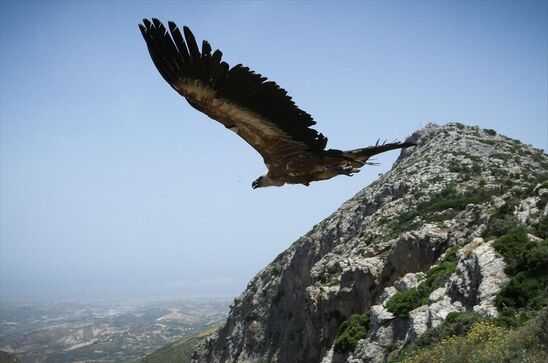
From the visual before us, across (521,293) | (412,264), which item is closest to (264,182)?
(521,293)

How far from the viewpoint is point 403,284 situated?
19844 mm

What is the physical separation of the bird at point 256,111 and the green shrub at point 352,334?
45.6 ft

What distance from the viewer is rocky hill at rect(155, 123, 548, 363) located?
14023mm

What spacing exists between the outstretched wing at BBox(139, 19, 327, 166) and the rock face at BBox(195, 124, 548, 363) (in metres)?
9.49

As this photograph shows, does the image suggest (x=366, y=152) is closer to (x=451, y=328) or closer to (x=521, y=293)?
(x=451, y=328)

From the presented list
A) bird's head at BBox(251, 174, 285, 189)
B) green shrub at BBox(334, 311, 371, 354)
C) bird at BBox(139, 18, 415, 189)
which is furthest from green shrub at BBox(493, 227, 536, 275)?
bird's head at BBox(251, 174, 285, 189)

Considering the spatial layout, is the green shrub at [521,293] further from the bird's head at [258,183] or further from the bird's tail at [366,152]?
the bird's head at [258,183]

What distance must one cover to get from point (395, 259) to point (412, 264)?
91 cm

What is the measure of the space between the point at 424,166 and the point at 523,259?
2558 cm

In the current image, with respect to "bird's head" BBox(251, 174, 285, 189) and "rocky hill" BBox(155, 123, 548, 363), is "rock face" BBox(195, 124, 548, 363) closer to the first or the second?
"rocky hill" BBox(155, 123, 548, 363)

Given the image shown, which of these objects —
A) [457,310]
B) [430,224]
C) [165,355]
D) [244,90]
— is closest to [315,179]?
[244,90]

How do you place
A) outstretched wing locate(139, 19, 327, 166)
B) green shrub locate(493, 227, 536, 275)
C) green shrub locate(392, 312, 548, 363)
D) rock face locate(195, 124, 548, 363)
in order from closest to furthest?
outstretched wing locate(139, 19, 327, 166) → green shrub locate(392, 312, 548, 363) → green shrub locate(493, 227, 536, 275) → rock face locate(195, 124, 548, 363)

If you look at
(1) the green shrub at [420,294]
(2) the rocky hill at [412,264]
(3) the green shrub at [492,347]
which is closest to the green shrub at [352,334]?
(2) the rocky hill at [412,264]

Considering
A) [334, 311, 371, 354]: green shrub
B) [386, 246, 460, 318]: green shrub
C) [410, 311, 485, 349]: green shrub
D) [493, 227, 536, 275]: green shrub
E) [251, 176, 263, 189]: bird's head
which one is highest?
[251, 176, 263, 189]: bird's head
